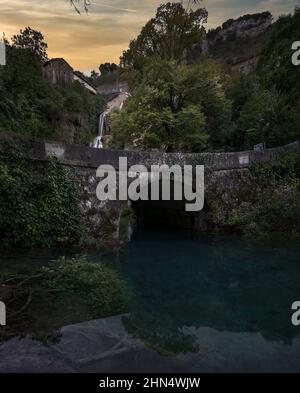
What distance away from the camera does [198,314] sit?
293 inches

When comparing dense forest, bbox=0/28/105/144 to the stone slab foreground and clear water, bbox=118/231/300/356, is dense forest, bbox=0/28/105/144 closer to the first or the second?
clear water, bbox=118/231/300/356

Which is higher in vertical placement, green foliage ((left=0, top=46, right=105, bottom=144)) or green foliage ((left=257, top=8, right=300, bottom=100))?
green foliage ((left=257, top=8, right=300, bottom=100))

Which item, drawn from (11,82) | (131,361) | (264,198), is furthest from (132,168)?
(131,361)

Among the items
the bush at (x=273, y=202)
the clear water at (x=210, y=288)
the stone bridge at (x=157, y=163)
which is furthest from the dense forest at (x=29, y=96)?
the bush at (x=273, y=202)

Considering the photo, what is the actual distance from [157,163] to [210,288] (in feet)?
23.5

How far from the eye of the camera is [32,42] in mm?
18812

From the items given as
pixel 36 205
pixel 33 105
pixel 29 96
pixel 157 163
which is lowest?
pixel 36 205

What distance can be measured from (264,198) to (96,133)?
23699mm

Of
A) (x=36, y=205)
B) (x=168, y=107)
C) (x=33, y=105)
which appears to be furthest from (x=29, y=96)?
→ (x=36, y=205)

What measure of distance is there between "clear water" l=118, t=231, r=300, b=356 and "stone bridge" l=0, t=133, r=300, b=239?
159cm

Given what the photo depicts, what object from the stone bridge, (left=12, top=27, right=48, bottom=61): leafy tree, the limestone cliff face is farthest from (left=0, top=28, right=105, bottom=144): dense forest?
the limestone cliff face

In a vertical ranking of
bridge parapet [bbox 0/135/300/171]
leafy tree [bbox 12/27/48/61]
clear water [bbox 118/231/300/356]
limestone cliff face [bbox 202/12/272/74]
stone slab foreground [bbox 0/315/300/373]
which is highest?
limestone cliff face [bbox 202/12/272/74]

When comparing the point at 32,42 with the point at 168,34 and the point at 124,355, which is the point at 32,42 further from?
the point at 124,355

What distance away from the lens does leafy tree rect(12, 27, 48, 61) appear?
60.2 feet
